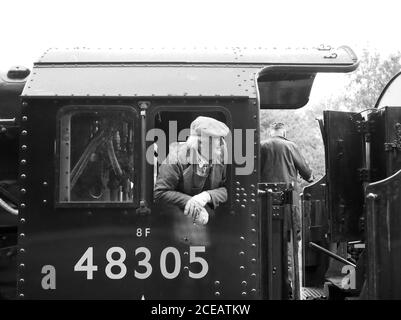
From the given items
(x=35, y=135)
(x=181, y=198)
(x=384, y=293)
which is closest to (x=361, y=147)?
(x=384, y=293)

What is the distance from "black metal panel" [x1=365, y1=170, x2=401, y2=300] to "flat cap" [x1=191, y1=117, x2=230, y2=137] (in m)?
A: 1.00

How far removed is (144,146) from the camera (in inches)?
139

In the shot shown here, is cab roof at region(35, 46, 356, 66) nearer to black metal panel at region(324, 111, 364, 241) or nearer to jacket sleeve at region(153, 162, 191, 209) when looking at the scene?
black metal panel at region(324, 111, 364, 241)

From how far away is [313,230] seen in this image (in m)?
5.17

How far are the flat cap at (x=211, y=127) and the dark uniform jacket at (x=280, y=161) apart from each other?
1296mm

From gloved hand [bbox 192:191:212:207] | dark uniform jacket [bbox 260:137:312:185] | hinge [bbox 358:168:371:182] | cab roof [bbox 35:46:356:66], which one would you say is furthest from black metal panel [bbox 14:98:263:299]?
dark uniform jacket [bbox 260:137:312:185]

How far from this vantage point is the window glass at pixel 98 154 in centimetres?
357

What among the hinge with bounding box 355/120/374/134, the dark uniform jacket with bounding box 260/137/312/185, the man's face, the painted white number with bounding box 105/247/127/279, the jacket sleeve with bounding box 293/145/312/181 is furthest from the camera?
the jacket sleeve with bounding box 293/145/312/181

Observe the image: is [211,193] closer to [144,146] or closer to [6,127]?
[144,146]

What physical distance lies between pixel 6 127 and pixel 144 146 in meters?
1.16

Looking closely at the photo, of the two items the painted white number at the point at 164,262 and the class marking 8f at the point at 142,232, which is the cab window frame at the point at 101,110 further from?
the painted white number at the point at 164,262

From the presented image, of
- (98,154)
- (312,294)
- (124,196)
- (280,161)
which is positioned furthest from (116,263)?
(312,294)

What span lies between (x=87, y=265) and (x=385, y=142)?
2190mm

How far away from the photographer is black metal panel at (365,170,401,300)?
3.37 meters
